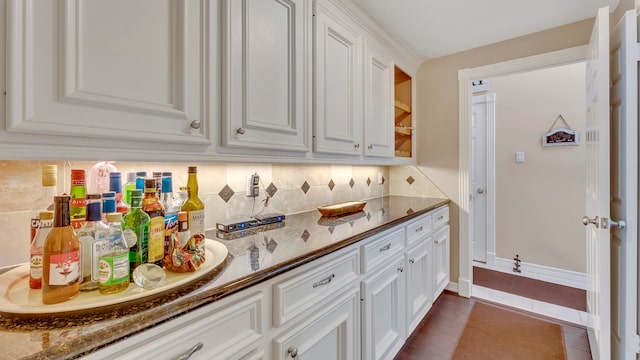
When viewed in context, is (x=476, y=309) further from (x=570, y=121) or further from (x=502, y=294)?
(x=570, y=121)

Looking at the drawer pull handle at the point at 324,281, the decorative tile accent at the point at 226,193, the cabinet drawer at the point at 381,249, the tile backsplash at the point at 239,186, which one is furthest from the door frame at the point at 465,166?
the decorative tile accent at the point at 226,193

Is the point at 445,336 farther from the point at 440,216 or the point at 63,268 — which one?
the point at 63,268

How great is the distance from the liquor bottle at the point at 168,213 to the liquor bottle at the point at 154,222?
28 mm

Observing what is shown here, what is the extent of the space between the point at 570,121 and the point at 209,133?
3.44m

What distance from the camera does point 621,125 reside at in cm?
135

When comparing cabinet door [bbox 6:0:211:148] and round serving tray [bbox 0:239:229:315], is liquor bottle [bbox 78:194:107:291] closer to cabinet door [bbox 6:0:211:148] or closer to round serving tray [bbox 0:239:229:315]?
round serving tray [bbox 0:239:229:315]

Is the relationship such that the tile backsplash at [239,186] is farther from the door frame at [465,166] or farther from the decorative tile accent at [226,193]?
the door frame at [465,166]

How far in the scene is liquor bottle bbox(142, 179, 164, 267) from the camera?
0.76 meters

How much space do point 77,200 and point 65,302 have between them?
259mm

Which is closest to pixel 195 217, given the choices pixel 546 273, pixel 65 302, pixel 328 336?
pixel 65 302

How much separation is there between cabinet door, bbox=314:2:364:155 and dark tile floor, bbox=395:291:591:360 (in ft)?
4.39

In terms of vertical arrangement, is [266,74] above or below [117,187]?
above

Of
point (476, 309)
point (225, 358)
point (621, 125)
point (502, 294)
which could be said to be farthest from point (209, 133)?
point (502, 294)

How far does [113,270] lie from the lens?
2.11ft
